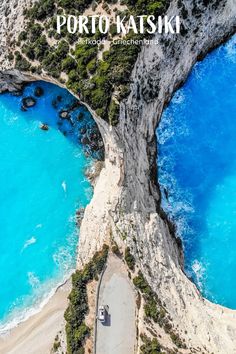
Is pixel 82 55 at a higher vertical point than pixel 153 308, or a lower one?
higher

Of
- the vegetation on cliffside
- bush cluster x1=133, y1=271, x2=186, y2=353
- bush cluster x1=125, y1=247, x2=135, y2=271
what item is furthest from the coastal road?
the vegetation on cliffside

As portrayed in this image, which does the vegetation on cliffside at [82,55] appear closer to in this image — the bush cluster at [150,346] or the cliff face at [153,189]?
the cliff face at [153,189]

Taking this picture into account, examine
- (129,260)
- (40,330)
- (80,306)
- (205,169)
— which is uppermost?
(205,169)

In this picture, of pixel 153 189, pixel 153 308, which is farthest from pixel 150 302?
pixel 153 189

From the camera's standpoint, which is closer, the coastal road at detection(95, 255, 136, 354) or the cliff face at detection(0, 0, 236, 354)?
the coastal road at detection(95, 255, 136, 354)

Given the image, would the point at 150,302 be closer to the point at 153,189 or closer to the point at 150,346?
the point at 150,346

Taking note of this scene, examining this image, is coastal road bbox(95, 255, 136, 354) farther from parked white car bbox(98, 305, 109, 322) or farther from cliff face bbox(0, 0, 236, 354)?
cliff face bbox(0, 0, 236, 354)
